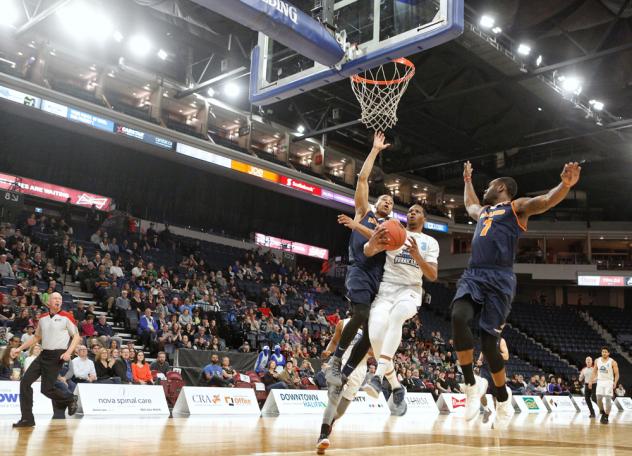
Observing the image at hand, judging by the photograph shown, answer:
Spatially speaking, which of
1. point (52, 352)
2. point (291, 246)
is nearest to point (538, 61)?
point (291, 246)

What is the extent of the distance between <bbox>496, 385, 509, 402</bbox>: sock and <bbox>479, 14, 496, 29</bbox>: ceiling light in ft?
49.7

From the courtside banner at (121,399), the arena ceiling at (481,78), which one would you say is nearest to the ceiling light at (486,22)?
the arena ceiling at (481,78)

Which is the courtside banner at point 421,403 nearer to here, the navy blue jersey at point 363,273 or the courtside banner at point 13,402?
the courtside banner at point 13,402

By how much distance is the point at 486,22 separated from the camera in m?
18.1

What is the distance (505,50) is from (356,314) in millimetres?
15999

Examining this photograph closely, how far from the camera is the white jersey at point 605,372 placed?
1368 centimetres

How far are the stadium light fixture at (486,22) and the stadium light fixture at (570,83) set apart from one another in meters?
4.74

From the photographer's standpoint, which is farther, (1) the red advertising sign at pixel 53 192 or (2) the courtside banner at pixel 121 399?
(1) the red advertising sign at pixel 53 192

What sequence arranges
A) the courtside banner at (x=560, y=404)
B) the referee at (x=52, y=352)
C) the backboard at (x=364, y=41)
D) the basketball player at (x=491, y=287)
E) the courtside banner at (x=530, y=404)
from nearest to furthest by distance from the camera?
1. the basketball player at (x=491, y=287)
2. the referee at (x=52, y=352)
3. the backboard at (x=364, y=41)
4. the courtside banner at (x=530, y=404)
5. the courtside banner at (x=560, y=404)

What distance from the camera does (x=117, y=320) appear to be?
15445mm

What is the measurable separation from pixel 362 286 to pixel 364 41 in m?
4.52

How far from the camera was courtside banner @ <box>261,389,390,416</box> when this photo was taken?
39.7ft

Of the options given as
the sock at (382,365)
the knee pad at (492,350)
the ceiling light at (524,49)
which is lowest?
the sock at (382,365)

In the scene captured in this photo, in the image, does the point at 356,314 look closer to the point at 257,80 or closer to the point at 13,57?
the point at 257,80
